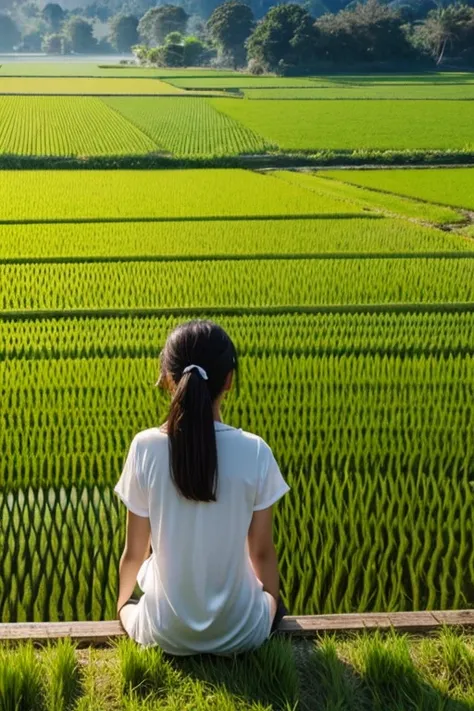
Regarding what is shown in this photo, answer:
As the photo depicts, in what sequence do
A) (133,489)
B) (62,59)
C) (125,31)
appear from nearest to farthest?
(133,489)
(62,59)
(125,31)

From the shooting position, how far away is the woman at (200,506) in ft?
6.75

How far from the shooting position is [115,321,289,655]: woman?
206 cm

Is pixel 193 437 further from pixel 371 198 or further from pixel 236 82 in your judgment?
pixel 236 82

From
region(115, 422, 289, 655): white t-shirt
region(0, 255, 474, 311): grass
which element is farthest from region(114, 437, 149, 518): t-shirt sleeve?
region(0, 255, 474, 311): grass

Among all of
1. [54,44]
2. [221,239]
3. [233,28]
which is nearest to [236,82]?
[233,28]

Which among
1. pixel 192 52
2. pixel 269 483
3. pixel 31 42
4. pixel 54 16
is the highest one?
pixel 54 16

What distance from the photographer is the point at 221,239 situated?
1040 cm

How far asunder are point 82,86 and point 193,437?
43.9m

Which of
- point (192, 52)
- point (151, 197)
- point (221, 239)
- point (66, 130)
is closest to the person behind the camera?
point (221, 239)

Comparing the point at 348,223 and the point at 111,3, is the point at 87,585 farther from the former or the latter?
the point at 111,3

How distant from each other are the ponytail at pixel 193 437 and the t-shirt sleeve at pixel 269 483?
0.13 metres

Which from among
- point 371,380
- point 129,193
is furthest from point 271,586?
point 129,193

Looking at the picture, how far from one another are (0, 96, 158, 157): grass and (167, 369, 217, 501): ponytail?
15810 millimetres

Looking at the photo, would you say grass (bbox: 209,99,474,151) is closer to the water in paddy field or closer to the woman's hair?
the woman's hair
